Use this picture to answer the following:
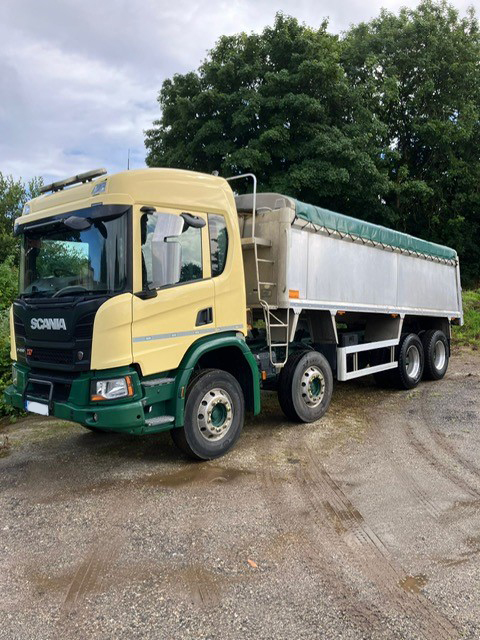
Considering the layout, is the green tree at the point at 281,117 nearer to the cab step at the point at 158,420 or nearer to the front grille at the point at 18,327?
the front grille at the point at 18,327

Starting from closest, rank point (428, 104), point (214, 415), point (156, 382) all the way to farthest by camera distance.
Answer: point (156, 382) → point (214, 415) → point (428, 104)

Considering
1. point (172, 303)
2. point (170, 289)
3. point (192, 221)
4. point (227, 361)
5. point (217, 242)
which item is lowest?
point (227, 361)

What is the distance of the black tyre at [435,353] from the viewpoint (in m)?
10.1

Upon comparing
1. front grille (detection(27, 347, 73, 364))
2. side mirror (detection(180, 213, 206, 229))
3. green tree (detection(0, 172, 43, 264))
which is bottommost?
front grille (detection(27, 347, 73, 364))

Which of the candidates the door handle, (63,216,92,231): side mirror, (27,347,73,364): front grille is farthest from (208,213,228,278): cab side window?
(27,347,73,364): front grille

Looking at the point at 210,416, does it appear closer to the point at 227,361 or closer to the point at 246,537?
the point at 227,361

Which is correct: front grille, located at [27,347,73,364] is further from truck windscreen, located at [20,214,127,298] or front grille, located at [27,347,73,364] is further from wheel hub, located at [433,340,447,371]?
wheel hub, located at [433,340,447,371]

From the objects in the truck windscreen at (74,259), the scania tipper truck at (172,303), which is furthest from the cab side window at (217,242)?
the truck windscreen at (74,259)

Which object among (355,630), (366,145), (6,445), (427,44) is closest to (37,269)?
(6,445)

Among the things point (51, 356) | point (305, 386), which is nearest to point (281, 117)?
point (305, 386)

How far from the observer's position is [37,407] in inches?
194

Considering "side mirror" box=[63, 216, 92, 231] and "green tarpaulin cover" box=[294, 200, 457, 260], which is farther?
"green tarpaulin cover" box=[294, 200, 457, 260]

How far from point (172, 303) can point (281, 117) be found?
538 inches

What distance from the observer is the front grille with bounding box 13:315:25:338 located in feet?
17.1
